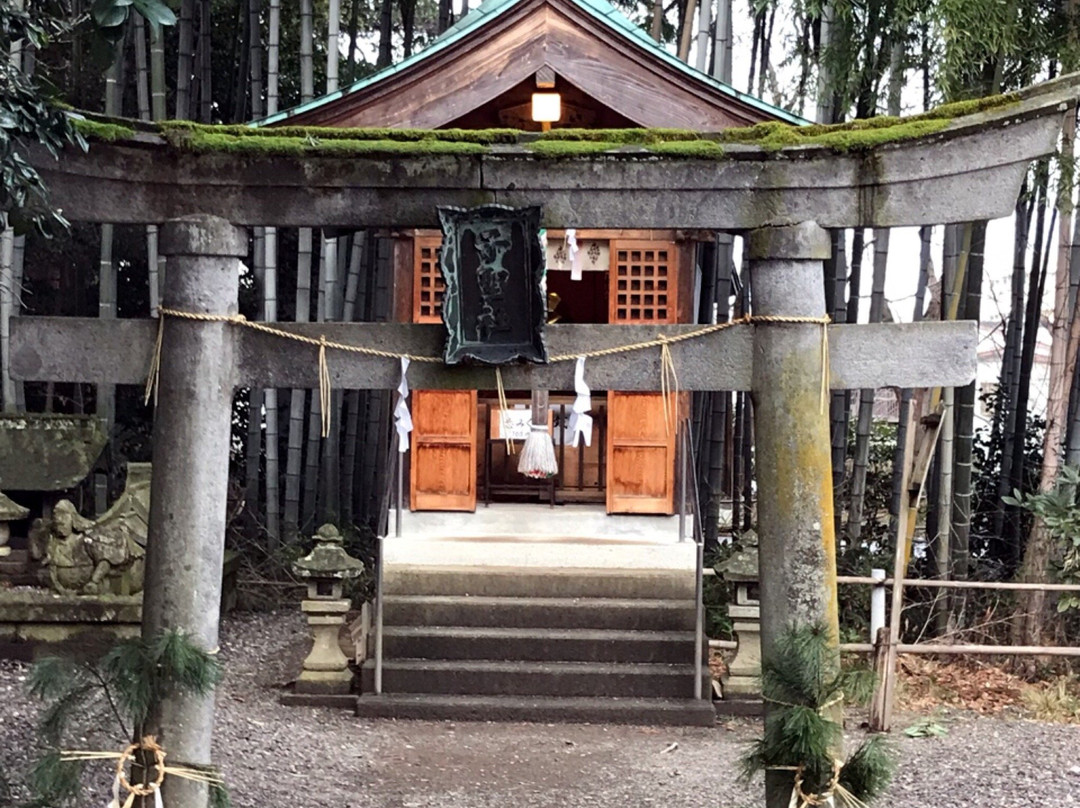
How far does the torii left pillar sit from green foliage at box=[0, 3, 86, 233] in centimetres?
46

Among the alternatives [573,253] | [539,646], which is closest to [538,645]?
[539,646]

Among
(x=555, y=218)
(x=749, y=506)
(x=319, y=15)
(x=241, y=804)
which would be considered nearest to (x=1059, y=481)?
(x=749, y=506)

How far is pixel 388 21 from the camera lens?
11.1 metres

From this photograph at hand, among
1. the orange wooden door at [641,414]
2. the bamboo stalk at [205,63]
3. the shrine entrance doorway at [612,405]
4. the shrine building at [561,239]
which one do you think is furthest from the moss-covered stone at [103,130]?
the bamboo stalk at [205,63]

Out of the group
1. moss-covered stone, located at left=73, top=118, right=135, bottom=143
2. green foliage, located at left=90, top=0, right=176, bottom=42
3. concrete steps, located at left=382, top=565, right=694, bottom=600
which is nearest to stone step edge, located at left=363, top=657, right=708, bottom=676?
concrete steps, located at left=382, top=565, right=694, bottom=600

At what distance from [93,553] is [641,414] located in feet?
13.7

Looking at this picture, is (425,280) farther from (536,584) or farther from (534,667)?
(534,667)

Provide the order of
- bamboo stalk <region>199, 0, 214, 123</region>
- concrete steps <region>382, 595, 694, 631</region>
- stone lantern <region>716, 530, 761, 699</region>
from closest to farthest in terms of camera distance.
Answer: stone lantern <region>716, 530, 761, 699</region> < concrete steps <region>382, 595, 694, 631</region> < bamboo stalk <region>199, 0, 214, 123</region>

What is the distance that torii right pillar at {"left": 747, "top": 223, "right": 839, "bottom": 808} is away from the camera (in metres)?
4.05

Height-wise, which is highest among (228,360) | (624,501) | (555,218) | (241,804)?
(555,218)

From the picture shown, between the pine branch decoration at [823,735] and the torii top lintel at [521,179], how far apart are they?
1.60 metres

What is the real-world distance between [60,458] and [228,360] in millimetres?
5248

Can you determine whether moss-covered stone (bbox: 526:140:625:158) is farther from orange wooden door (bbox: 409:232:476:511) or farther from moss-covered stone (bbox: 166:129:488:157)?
orange wooden door (bbox: 409:232:476:511)

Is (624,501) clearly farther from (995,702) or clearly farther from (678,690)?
(995,702)
